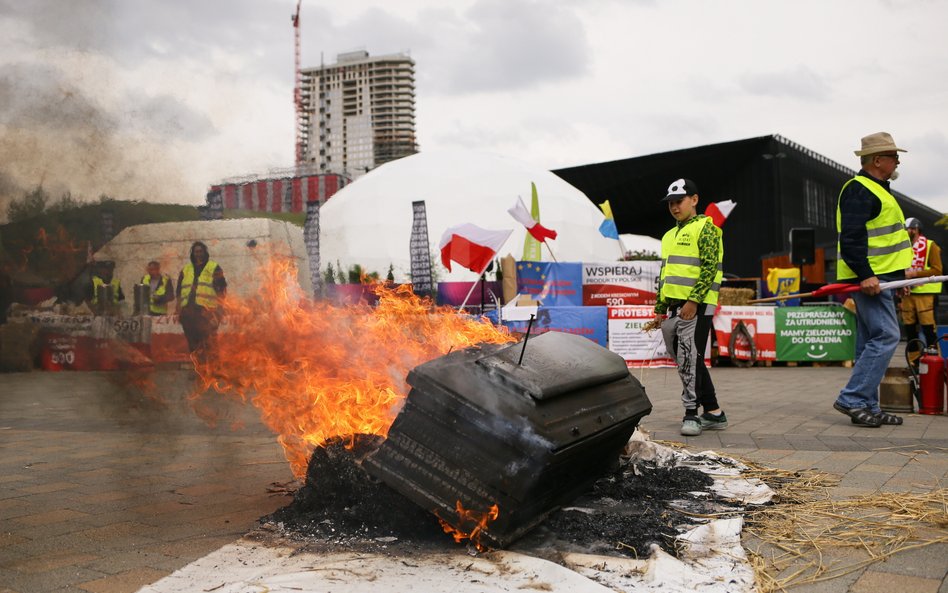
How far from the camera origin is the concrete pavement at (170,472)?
2.77 m

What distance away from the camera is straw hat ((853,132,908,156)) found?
565cm

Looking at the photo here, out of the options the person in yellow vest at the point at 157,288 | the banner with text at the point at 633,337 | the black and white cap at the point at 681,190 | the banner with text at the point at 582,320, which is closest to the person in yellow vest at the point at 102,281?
the person in yellow vest at the point at 157,288

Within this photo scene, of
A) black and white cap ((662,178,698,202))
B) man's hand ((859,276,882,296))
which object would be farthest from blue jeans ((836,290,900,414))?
black and white cap ((662,178,698,202))

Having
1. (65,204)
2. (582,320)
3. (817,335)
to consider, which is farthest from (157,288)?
(817,335)

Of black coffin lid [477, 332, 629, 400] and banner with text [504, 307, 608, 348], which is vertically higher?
black coffin lid [477, 332, 629, 400]

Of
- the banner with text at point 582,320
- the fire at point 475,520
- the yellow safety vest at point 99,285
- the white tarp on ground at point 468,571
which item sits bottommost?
the white tarp on ground at point 468,571

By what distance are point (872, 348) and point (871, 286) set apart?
508 mm

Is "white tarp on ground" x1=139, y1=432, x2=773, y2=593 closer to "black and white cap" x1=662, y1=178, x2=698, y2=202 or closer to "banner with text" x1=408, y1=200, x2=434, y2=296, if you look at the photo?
"black and white cap" x1=662, y1=178, x2=698, y2=202

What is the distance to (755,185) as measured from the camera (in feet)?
131

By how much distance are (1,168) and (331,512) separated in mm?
2004

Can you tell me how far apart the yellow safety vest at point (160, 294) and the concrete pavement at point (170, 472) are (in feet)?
1.17

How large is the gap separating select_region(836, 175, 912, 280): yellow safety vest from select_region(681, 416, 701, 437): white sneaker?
1.85 meters

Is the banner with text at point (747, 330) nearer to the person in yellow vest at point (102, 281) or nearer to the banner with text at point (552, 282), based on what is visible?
the banner with text at point (552, 282)

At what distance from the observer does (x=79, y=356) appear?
9.34 ft
